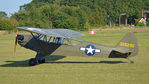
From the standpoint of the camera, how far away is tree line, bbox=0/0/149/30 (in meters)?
60.7

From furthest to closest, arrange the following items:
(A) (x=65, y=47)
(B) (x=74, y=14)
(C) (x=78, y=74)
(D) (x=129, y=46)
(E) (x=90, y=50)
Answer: (B) (x=74, y=14), (A) (x=65, y=47), (E) (x=90, y=50), (D) (x=129, y=46), (C) (x=78, y=74)

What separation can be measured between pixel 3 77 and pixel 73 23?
1946 inches

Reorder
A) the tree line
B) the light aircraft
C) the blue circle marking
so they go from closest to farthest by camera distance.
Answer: the light aircraft, the blue circle marking, the tree line

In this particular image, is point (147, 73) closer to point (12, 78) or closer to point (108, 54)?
point (108, 54)

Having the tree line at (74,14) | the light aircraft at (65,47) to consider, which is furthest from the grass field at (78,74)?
the tree line at (74,14)

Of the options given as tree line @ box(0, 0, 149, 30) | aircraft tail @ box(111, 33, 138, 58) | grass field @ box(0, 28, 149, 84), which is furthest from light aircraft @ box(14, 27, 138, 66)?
tree line @ box(0, 0, 149, 30)

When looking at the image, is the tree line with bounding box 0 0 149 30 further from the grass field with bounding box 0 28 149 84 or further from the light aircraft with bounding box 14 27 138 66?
the grass field with bounding box 0 28 149 84

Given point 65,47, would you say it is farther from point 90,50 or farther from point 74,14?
point 74,14

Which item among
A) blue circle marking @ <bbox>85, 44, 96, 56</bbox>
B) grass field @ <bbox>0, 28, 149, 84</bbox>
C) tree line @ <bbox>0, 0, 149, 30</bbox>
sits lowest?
grass field @ <bbox>0, 28, 149, 84</bbox>

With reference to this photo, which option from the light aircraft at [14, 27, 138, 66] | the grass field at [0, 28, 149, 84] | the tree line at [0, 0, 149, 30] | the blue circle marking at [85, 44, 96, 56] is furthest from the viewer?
the tree line at [0, 0, 149, 30]

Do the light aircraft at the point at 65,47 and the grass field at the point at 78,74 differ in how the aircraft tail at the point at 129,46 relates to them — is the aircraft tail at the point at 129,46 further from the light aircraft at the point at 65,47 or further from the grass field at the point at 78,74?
the grass field at the point at 78,74

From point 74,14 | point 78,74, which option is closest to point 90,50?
point 78,74

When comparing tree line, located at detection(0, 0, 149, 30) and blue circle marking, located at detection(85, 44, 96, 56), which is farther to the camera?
tree line, located at detection(0, 0, 149, 30)

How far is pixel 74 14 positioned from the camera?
244 ft
